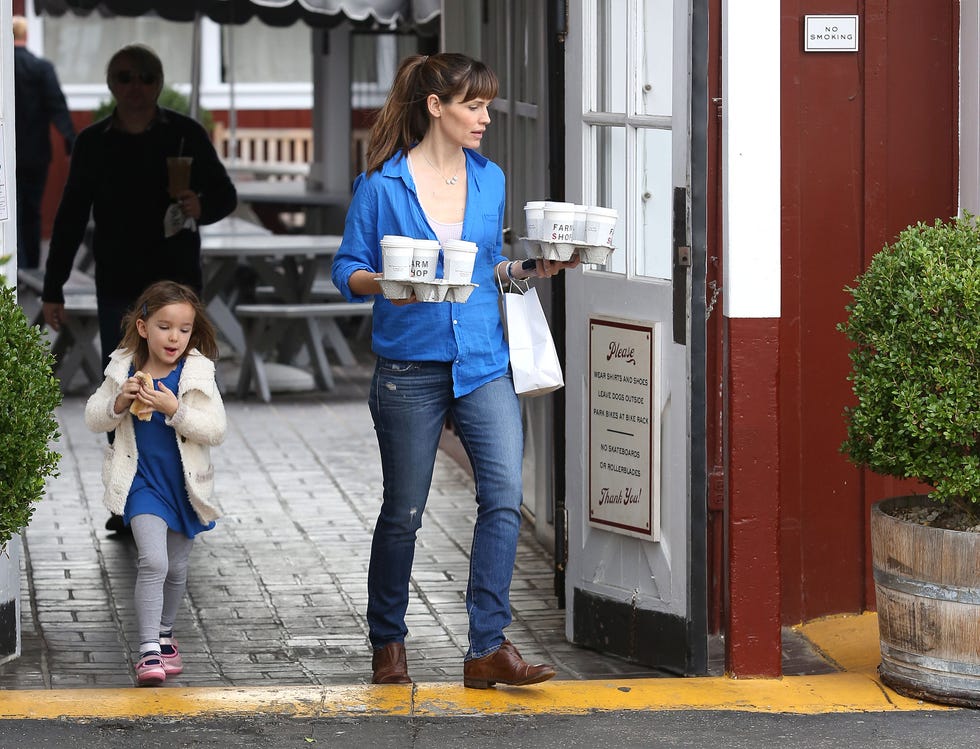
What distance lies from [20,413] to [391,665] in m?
1.30

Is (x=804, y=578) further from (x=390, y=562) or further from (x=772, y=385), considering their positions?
(x=390, y=562)

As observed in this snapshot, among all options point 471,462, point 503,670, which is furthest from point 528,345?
point 503,670

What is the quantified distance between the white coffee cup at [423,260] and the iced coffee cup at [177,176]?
267cm

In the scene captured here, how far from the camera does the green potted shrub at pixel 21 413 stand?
445 centimetres

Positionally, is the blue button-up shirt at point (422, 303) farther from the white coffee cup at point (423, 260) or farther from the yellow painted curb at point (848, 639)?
the yellow painted curb at point (848, 639)

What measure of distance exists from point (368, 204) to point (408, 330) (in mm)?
366

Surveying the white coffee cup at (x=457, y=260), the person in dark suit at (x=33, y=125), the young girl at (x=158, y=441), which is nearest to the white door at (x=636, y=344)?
the white coffee cup at (x=457, y=260)

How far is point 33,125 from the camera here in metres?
13.7

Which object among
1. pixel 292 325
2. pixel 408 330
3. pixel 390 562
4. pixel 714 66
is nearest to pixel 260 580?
pixel 390 562

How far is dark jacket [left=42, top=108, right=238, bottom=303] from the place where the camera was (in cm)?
665

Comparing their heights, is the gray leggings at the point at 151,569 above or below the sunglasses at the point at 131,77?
below

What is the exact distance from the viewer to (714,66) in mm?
4781

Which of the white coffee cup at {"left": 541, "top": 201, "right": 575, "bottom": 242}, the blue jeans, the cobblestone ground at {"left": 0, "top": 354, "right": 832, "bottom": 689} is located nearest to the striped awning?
the cobblestone ground at {"left": 0, "top": 354, "right": 832, "bottom": 689}

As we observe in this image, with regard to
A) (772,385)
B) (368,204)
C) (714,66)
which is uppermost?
(714,66)
